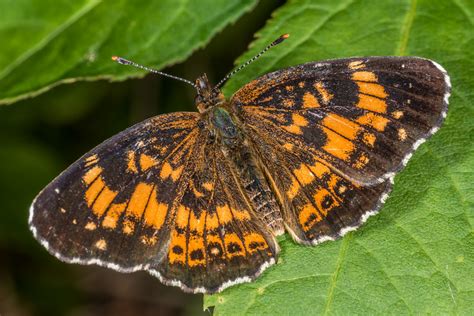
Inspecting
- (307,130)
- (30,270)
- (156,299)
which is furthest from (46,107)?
(307,130)

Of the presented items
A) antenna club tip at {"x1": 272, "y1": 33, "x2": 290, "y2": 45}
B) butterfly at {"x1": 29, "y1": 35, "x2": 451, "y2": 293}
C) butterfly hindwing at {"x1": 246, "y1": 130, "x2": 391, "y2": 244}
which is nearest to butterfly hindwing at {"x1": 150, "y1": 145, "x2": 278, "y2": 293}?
butterfly at {"x1": 29, "y1": 35, "x2": 451, "y2": 293}

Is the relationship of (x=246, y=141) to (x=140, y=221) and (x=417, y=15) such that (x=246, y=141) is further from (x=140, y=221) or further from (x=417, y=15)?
(x=417, y=15)

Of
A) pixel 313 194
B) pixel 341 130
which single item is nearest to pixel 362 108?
A: pixel 341 130

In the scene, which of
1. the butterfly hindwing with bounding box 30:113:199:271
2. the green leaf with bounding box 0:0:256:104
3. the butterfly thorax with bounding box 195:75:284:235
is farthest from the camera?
the green leaf with bounding box 0:0:256:104

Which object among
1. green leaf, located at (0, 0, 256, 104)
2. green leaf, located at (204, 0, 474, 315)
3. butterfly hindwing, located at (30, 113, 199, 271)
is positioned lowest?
green leaf, located at (204, 0, 474, 315)

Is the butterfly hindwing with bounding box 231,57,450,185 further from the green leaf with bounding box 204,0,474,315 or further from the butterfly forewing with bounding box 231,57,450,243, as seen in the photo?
the green leaf with bounding box 204,0,474,315

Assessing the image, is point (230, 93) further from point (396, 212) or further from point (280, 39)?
point (396, 212)
